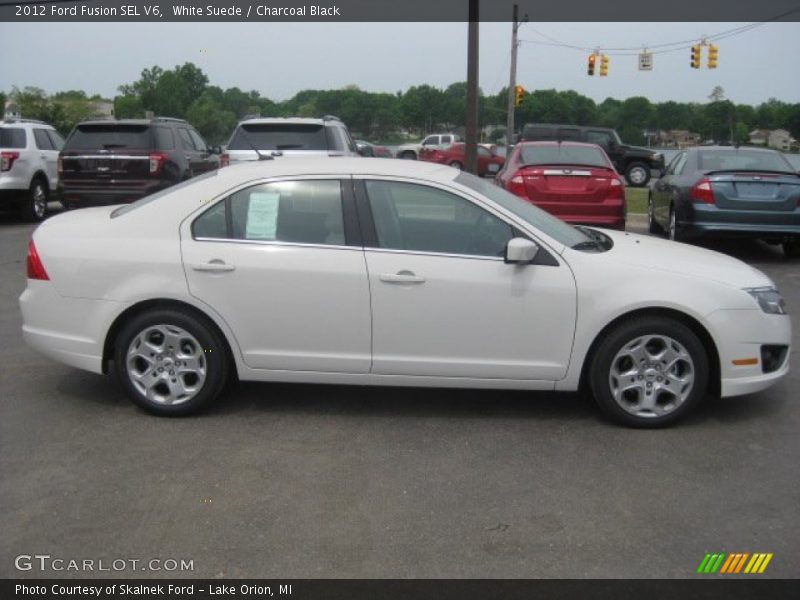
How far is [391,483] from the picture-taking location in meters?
4.08

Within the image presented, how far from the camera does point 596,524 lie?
145 inches

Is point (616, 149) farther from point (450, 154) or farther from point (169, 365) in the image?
point (169, 365)

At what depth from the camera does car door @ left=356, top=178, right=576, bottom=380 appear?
15.4ft

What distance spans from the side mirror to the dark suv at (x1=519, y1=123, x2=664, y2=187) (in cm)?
2365

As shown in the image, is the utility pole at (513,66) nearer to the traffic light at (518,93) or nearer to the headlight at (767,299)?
the traffic light at (518,93)

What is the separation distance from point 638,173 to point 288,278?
25.3 m

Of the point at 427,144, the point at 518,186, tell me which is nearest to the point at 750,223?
the point at 518,186

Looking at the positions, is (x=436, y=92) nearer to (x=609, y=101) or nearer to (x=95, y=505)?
(x=609, y=101)

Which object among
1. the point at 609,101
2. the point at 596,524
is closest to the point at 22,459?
the point at 596,524

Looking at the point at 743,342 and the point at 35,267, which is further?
the point at 35,267

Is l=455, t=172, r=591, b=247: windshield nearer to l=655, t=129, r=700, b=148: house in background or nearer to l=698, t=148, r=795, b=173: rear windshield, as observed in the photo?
l=698, t=148, r=795, b=173: rear windshield

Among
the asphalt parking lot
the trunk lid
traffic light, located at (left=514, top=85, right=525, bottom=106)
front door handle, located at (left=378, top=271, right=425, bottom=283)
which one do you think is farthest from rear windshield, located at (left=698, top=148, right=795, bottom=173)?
traffic light, located at (left=514, top=85, right=525, bottom=106)

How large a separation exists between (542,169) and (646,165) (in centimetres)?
1906

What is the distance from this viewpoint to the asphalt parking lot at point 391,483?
3.42 metres
